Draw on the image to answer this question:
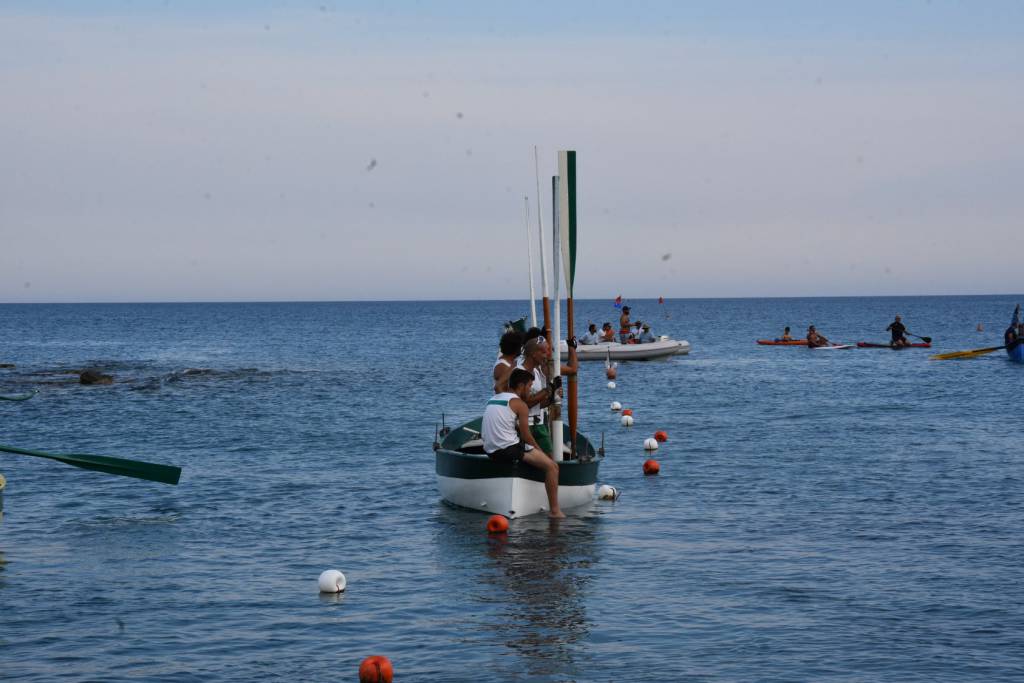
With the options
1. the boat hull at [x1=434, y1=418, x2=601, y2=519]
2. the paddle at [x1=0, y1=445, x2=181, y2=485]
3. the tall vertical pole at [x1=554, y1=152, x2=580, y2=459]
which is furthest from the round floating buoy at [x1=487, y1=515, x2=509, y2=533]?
the paddle at [x1=0, y1=445, x2=181, y2=485]

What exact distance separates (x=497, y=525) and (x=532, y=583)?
9.26 ft

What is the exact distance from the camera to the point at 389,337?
118875 millimetres

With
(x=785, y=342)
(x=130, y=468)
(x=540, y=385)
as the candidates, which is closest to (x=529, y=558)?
(x=540, y=385)

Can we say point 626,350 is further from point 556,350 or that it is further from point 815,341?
point 556,350

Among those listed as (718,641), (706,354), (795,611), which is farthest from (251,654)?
(706,354)

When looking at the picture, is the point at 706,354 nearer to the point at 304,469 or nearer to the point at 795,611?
the point at 304,469

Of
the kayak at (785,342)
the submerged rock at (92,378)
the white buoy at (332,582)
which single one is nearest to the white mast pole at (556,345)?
the white buoy at (332,582)

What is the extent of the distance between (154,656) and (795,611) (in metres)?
7.01

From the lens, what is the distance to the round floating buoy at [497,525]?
17125 millimetres

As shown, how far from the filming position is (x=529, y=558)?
15.7 meters

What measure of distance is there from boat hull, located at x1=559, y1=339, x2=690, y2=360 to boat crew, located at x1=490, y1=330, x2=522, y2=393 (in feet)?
126

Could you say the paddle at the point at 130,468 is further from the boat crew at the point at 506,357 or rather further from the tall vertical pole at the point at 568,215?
the tall vertical pole at the point at 568,215

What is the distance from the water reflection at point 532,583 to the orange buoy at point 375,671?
1.12m

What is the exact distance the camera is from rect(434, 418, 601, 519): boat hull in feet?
56.6
